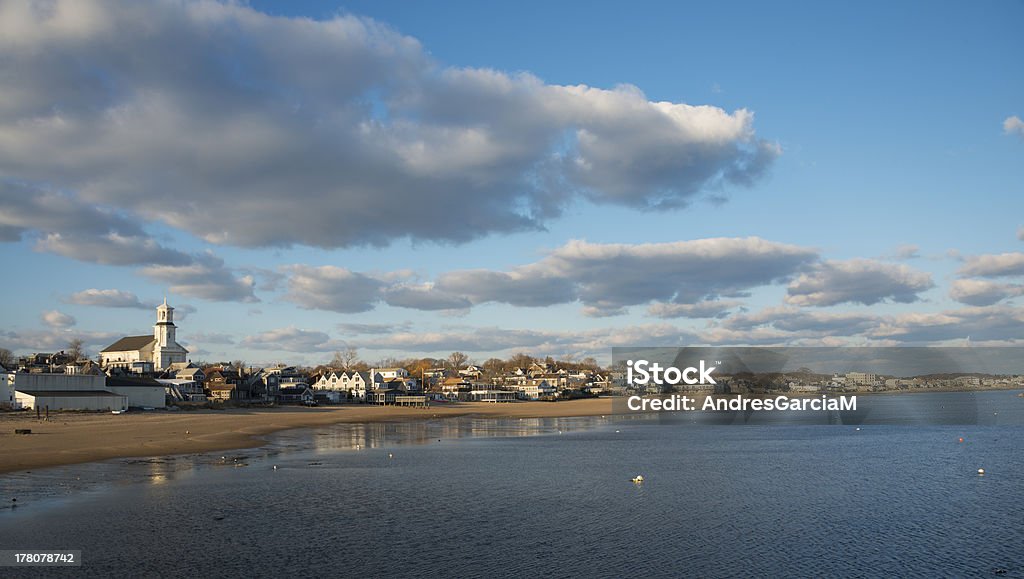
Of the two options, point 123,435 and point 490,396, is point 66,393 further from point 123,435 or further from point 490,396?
point 490,396

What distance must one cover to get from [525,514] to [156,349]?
496ft

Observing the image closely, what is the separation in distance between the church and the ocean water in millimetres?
121041

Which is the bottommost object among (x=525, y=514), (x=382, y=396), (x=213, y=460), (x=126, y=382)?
(x=382, y=396)

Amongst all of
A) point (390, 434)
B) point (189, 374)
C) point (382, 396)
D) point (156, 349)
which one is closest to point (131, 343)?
point (156, 349)

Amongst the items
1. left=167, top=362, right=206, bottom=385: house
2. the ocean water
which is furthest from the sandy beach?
left=167, top=362, right=206, bottom=385: house

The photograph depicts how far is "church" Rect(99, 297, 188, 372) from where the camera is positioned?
15838 cm

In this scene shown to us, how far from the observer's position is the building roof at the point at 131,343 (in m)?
163

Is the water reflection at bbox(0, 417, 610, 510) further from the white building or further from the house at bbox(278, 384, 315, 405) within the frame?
Answer: the house at bbox(278, 384, 315, 405)

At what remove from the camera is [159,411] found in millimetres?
93750

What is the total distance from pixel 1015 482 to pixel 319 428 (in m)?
61.4

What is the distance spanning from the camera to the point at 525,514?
2906cm

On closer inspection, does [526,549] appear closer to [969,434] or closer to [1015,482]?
[1015,482]

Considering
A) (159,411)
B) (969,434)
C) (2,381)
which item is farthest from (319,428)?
(969,434)

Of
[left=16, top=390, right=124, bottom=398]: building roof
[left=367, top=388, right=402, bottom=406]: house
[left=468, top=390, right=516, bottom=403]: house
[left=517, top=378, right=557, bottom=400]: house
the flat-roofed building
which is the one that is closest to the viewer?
the flat-roofed building
